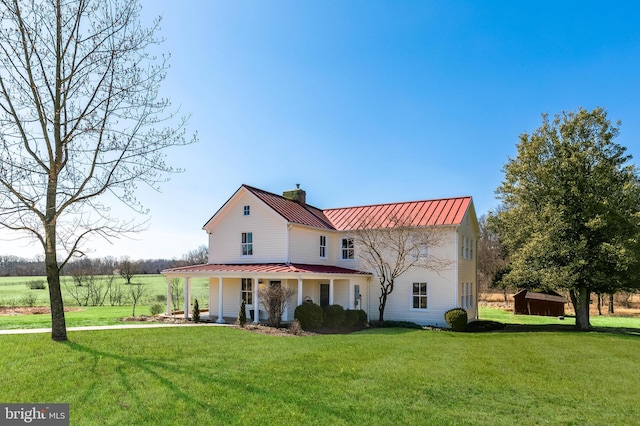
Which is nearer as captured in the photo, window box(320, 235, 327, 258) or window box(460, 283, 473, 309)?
window box(460, 283, 473, 309)

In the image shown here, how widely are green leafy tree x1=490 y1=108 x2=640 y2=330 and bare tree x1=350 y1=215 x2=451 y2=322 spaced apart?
522 centimetres

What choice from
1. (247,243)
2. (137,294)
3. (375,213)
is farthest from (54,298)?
(137,294)

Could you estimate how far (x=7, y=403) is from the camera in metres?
6.99

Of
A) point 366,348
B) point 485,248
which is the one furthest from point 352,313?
point 485,248

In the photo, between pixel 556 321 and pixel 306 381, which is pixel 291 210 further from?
pixel 556 321

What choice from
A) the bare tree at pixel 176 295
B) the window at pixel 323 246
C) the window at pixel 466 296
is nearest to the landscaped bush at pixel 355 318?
the window at pixel 323 246

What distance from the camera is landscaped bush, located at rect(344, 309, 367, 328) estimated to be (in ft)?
67.4

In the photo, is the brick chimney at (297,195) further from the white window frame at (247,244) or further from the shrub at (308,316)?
the shrub at (308,316)

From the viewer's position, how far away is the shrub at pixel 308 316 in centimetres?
1855

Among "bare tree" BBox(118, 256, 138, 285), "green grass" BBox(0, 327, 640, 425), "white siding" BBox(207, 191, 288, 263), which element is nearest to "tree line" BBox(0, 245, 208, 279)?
"bare tree" BBox(118, 256, 138, 285)

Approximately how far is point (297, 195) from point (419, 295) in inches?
406

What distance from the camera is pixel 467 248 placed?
25203 millimetres

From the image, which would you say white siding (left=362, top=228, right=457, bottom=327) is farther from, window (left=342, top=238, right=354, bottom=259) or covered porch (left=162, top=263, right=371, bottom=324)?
window (left=342, top=238, right=354, bottom=259)

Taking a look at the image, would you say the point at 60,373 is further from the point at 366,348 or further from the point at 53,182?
the point at 366,348
